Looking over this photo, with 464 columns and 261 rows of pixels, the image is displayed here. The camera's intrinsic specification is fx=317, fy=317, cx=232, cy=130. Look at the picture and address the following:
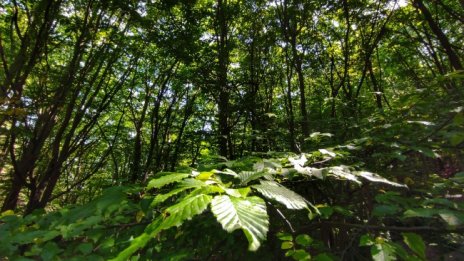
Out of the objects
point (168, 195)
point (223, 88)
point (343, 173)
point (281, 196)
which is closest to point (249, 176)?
point (281, 196)

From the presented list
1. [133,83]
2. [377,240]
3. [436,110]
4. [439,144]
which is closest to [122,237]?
[377,240]

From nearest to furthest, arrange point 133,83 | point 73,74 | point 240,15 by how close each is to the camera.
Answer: point 73,74
point 240,15
point 133,83

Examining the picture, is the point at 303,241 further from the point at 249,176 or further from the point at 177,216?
the point at 177,216

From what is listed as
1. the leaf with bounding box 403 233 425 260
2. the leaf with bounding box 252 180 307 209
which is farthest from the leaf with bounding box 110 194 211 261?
the leaf with bounding box 403 233 425 260

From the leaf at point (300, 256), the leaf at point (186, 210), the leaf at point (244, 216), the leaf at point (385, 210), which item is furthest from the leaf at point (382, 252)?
the leaf at point (186, 210)

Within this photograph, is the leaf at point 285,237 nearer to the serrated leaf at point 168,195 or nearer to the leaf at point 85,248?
the serrated leaf at point 168,195

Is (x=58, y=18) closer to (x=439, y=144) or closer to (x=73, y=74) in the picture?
(x=73, y=74)

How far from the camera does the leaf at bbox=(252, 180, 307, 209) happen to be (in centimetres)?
96

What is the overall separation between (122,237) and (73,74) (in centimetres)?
585

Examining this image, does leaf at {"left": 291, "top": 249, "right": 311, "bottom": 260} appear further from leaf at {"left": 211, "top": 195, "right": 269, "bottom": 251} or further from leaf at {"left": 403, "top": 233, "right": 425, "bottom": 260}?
leaf at {"left": 211, "top": 195, "right": 269, "bottom": 251}

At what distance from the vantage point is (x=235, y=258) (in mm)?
1726

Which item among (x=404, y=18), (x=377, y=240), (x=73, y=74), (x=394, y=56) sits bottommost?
(x=377, y=240)

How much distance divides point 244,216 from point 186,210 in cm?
16

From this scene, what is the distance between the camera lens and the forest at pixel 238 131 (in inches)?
53.5
